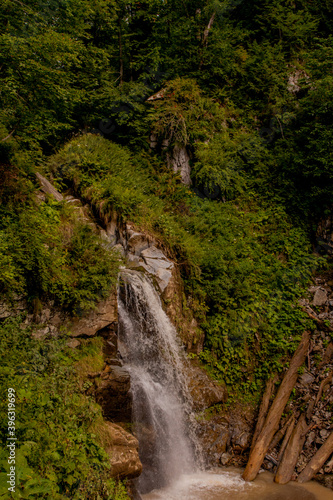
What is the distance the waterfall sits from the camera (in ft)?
18.4

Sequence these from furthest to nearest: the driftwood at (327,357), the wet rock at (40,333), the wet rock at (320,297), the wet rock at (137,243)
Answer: the wet rock at (320,297), the wet rock at (137,243), the driftwood at (327,357), the wet rock at (40,333)

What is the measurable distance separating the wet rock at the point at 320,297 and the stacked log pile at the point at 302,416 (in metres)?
0.10

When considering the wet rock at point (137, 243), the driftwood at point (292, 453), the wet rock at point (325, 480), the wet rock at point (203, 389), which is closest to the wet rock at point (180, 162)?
the wet rock at point (137, 243)

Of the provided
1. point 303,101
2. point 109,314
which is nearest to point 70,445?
A: point 109,314

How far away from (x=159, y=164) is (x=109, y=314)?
7.38 meters

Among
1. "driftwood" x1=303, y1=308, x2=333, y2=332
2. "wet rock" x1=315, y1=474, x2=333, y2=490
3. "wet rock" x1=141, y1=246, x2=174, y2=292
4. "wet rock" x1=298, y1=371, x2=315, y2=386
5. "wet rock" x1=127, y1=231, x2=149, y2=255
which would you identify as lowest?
"wet rock" x1=315, y1=474, x2=333, y2=490

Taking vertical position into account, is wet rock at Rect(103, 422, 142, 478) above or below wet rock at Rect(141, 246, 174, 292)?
below

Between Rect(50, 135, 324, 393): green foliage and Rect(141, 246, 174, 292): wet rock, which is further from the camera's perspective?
Rect(50, 135, 324, 393): green foliage

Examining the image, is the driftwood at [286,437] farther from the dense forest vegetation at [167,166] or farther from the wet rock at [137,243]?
the wet rock at [137,243]

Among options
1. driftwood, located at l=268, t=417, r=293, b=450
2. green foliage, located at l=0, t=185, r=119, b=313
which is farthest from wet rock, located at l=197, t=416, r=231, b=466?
green foliage, located at l=0, t=185, r=119, b=313

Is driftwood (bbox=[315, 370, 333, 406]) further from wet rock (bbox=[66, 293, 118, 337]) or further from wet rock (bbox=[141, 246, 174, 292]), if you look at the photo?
wet rock (bbox=[66, 293, 118, 337])

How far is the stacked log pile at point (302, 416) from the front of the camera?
6137 mm

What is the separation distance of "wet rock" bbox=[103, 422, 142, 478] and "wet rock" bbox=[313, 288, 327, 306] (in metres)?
6.36

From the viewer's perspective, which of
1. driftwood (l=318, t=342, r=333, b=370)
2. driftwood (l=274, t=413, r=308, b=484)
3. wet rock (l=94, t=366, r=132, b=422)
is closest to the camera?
wet rock (l=94, t=366, r=132, b=422)
